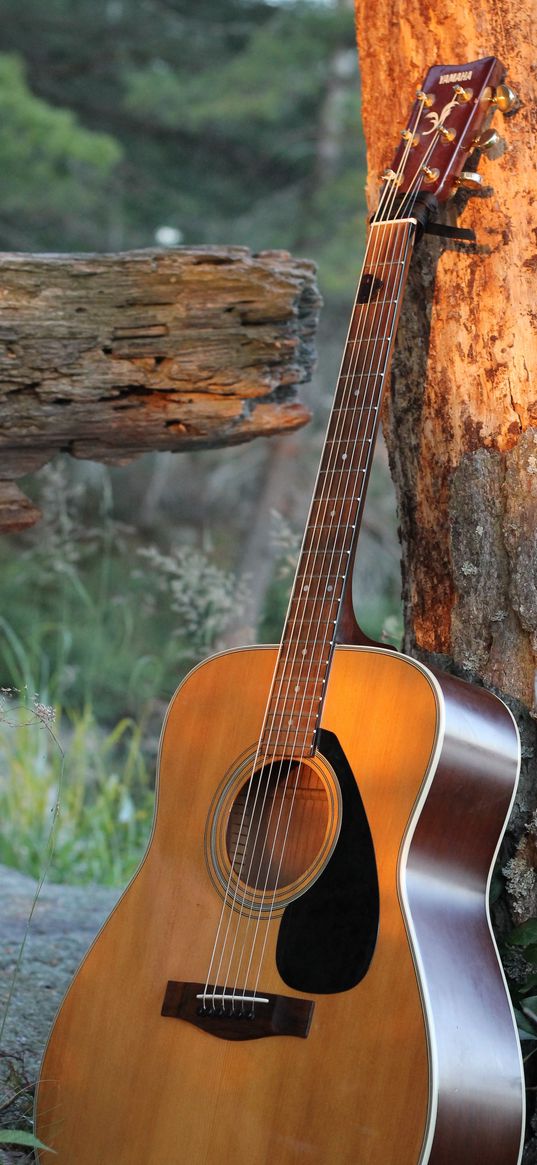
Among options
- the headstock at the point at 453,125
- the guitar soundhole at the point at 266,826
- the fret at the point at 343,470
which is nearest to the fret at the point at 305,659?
the guitar soundhole at the point at 266,826

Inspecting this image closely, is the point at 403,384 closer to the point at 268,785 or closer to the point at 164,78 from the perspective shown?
the point at 268,785

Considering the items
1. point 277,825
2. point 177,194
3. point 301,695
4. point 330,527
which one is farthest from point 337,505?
point 177,194

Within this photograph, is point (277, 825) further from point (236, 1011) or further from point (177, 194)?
point (177, 194)

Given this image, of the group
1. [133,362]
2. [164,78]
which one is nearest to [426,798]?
[133,362]

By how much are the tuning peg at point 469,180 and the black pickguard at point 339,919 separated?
3.48 feet

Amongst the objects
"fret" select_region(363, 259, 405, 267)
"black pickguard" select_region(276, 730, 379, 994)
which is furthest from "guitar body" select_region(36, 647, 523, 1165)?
"fret" select_region(363, 259, 405, 267)

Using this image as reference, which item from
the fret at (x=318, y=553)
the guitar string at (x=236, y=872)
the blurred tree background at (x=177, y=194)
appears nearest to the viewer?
the guitar string at (x=236, y=872)

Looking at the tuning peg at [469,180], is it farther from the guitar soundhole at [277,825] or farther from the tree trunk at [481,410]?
the guitar soundhole at [277,825]

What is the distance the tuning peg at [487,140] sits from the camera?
195 centimetres

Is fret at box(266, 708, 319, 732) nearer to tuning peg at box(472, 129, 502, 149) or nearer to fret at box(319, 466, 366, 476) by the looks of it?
fret at box(319, 466, 366, 476)

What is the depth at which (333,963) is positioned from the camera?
1530mm

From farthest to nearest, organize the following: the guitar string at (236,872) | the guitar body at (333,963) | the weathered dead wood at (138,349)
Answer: the weathered dead wood at (138,349)
the guitar string at (236,872)
the guitar body at (333,963)

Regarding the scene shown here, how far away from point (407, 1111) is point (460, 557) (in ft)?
3.08

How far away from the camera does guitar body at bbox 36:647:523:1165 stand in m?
1.46
